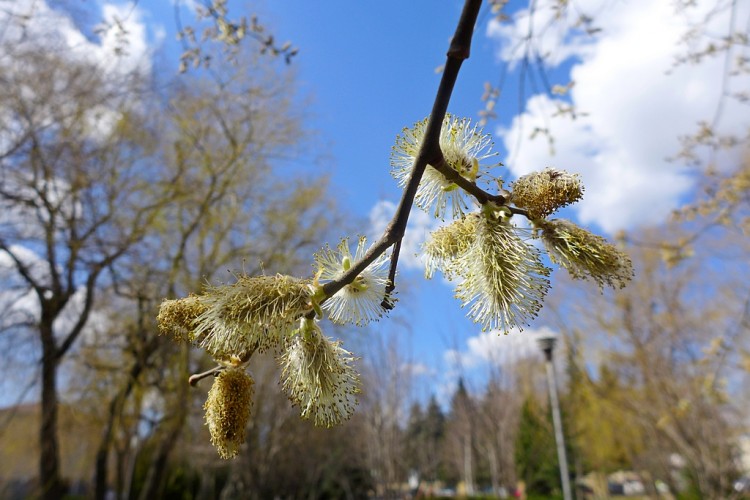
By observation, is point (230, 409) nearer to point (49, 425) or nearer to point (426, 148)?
point (426, 148)

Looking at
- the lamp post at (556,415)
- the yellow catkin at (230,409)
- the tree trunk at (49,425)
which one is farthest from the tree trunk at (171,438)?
the yellow catkin at (230,409)

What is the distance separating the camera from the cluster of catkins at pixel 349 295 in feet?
2.46

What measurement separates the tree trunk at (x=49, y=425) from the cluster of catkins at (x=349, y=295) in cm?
731

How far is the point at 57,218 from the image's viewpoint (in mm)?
7285

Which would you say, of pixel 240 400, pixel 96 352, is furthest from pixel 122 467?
pixel 240 400

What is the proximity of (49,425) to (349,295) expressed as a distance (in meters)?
8.50

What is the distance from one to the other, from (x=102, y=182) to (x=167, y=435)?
406 cm

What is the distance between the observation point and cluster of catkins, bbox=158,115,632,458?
0.75m

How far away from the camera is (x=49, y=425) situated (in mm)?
7562

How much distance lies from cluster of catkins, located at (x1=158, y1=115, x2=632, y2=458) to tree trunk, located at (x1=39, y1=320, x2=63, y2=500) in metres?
7.31

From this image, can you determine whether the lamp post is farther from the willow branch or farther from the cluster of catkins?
the willow branch

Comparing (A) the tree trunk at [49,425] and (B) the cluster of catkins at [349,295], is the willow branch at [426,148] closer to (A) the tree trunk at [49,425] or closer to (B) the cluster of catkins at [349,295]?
(B) the cluster of catkins at [349,295]

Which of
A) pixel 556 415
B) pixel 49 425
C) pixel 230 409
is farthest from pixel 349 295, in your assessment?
pixel 49 425

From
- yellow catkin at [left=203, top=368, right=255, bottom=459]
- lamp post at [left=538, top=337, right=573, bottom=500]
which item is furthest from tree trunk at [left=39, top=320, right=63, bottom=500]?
yellow catkin at [left=203, top=368, right=255, bottom=459]
